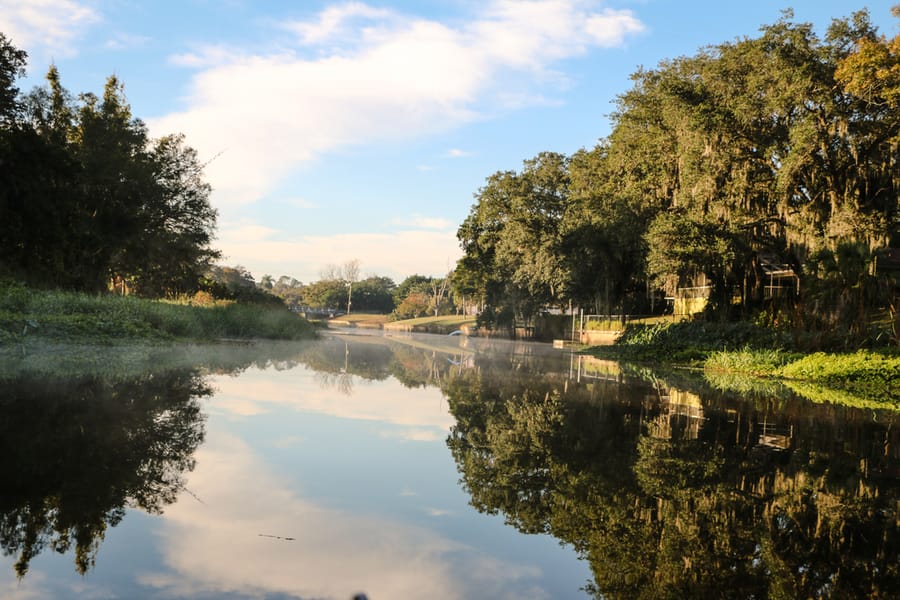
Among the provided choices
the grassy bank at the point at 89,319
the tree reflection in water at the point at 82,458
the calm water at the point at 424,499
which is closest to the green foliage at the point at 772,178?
the calm water at the point at 424,499

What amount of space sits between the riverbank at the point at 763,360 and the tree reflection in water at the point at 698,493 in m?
5.88

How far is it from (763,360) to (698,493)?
1689 centimetres

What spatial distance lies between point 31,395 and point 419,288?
119m

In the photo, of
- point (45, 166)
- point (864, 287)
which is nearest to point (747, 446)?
point (864, 287)

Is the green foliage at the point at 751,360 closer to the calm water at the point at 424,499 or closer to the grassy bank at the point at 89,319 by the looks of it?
the calm water at the point at 424,499

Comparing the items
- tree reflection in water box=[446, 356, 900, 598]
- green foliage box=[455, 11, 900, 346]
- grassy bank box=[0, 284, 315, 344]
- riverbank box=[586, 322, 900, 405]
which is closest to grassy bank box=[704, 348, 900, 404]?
riverbank box=[586, 322, 900, 405]

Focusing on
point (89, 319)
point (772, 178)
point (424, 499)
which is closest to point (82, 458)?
point (424, 499)

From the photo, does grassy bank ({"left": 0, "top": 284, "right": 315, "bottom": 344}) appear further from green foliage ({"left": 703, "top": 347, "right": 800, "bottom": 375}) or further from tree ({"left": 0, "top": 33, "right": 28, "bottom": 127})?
green foliage ({"left": 703, "top": 347, "right": 800, "bottom": 375})

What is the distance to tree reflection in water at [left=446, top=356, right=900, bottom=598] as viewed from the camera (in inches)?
152

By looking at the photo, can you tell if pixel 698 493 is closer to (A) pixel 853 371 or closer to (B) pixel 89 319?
(A) pixel 853 371

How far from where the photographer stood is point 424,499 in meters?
5.30

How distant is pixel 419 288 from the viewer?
128250mm

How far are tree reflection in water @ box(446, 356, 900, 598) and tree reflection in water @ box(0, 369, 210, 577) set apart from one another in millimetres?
2620

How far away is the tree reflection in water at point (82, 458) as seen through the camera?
3.98 metres
